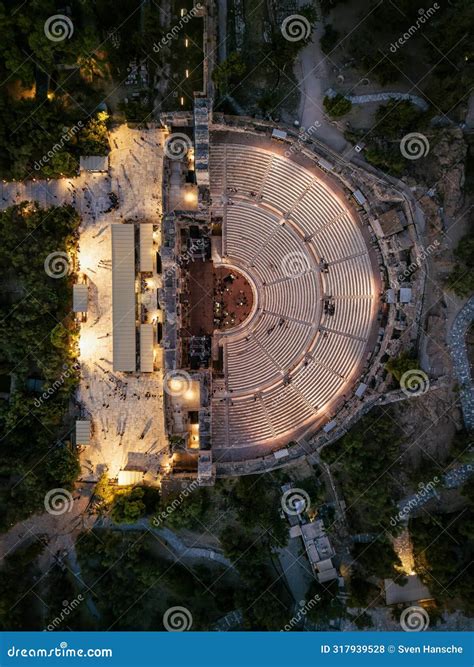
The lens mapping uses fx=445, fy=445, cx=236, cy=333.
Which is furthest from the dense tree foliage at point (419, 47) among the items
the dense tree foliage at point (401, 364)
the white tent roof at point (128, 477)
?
the white tent roof at point (128, 477)

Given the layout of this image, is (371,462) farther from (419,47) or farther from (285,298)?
(419,47)

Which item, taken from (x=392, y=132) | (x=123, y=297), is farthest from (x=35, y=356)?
(x=392, y=132)

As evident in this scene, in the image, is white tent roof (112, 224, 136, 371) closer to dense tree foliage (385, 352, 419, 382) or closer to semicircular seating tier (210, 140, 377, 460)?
semicircular seating tier (210, 140, 377, 460)

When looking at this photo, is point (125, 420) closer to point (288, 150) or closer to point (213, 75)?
point (288, 150)

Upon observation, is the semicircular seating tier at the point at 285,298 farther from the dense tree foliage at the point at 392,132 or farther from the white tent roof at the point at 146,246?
the white tent roof at the point at 146,246

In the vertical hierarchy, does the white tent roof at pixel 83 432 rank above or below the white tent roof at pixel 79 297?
below
